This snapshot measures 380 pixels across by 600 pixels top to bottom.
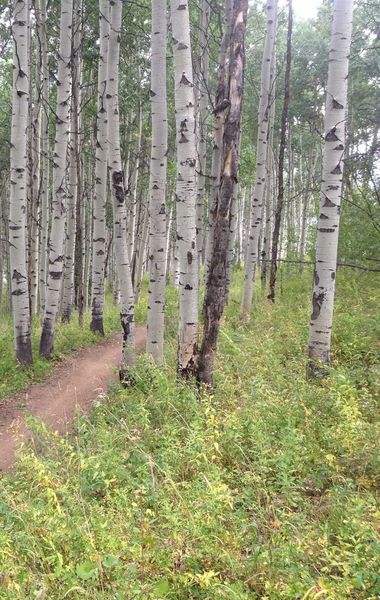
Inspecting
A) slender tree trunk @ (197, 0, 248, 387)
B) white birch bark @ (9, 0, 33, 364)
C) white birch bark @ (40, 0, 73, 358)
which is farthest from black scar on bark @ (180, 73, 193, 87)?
white birch bark @ (40, 0, 73, 358)

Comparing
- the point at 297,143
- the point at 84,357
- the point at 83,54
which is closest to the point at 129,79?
the point at 83,54

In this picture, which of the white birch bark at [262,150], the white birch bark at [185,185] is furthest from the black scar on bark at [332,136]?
the white birch bark at [262,150]

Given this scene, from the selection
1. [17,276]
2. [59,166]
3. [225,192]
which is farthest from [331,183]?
[59,166]

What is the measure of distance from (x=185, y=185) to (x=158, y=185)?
64.6 inches

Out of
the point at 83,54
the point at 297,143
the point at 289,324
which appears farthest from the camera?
the point at 297,143

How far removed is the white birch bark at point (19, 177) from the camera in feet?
26.6

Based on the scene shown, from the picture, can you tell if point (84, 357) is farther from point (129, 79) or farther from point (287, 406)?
point (129, 79)

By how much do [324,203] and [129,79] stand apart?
41.0 feet

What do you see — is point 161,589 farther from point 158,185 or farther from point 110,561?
point 158,185

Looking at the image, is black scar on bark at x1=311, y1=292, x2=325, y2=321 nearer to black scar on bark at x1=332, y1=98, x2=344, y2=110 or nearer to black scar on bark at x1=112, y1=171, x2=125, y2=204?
black scar on bark at x1=332, y1=98, x2=344, y2=110

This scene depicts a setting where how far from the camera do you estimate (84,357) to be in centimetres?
1056

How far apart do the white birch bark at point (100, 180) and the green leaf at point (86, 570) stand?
819 cm

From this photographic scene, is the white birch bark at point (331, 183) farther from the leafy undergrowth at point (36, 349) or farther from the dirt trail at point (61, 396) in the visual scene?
the leafy undergrowth at point (36, 349)

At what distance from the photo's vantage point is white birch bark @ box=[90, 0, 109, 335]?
31.5 feet
